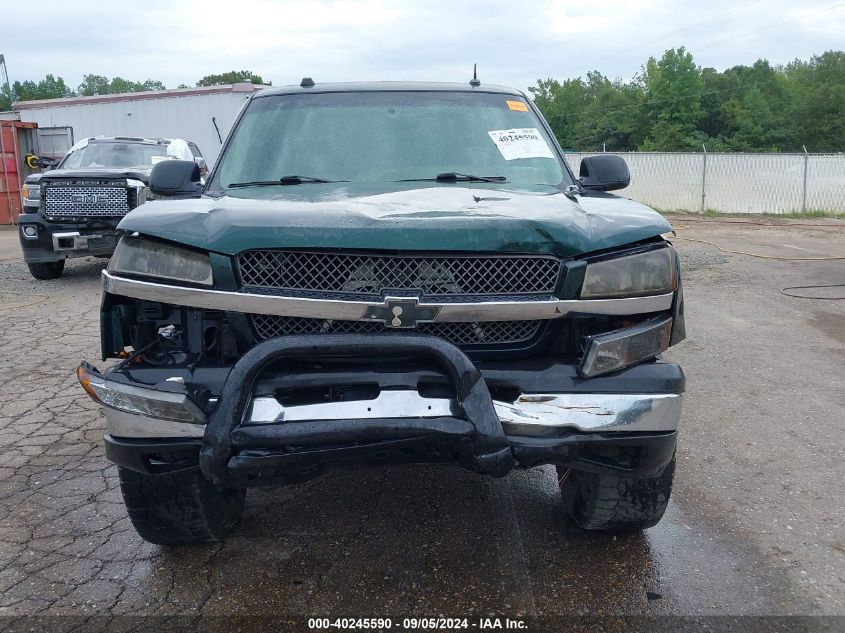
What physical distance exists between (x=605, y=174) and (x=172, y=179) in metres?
2.13

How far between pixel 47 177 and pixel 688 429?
8.23 m

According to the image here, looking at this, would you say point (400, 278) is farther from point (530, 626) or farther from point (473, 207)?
point (530, 626)

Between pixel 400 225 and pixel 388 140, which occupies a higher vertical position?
pixel 388 140

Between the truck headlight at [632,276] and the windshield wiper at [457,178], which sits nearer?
the truck headlight at [632,276]

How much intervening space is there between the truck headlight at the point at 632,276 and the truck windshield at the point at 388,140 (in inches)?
42.3

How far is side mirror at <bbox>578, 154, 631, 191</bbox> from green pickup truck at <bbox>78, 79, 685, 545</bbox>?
0.85 metres

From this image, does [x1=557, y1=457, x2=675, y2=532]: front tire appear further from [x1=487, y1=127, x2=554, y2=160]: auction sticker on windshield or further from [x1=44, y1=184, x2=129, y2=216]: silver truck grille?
[x1=44, y1=184, x2=129, y2=216]: silver truck grille

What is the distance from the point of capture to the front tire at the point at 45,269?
10367 millimetres

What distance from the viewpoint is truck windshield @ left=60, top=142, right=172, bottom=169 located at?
10828mm

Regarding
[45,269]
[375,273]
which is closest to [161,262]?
[375,273]

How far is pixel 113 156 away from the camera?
11.0m

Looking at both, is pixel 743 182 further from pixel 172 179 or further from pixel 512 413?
pixel 512 413

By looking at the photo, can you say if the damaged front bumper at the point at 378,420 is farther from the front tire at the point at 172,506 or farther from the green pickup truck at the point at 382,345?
the front tire at the point at 172,506

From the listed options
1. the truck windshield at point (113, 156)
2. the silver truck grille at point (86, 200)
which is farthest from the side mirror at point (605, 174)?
the truck windshield at point (113, 156)
